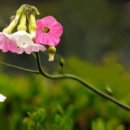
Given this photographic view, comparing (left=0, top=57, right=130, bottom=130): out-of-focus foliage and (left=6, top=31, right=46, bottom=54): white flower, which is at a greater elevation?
(left=6, top=31, right=46, bottom=54): white flower

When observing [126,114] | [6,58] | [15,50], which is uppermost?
[15,50]

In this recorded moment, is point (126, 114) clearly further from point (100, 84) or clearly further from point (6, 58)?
point (6, 58)

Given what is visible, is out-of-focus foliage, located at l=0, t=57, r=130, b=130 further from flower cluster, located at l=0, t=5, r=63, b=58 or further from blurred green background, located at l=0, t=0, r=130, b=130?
flower cluster, located at l=0, t=5, r=63, b=58

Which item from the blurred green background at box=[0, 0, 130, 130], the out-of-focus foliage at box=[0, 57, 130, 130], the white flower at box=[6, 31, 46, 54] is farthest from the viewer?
the out-of-focus foliage at box=[0, 57, 130, 130]

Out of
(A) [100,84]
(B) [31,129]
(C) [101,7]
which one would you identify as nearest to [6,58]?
(C) [101,7]

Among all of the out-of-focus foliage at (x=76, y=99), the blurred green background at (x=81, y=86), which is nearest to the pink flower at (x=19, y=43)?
the blurred green background at (x=81, y=86)

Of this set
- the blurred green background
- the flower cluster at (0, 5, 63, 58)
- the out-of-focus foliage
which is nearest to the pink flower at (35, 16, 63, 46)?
the flower cluster at (0, 5, 63, 58)
